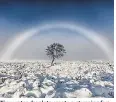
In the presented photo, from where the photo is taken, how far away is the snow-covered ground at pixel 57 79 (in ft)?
7.79

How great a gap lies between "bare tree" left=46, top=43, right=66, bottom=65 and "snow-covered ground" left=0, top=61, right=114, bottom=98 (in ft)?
0.24

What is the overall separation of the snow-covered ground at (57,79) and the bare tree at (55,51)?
0.24 feet

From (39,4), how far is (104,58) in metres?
0.80

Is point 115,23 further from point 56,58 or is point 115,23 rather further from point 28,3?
point 28,3

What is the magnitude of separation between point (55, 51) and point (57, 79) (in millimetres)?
259

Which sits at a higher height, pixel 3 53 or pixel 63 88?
pixel 3 53

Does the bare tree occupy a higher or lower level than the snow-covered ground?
higher

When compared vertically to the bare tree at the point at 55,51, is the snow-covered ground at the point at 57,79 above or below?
below

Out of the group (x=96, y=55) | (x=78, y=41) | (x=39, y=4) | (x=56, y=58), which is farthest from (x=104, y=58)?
(x=39, y=4)

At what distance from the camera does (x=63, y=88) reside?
7.85ft

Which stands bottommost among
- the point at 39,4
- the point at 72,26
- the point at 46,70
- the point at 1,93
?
the point at 1,93

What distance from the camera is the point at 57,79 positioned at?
2.44 m

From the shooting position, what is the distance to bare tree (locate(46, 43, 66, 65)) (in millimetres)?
2449

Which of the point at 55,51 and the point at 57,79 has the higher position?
the point at 55,51
